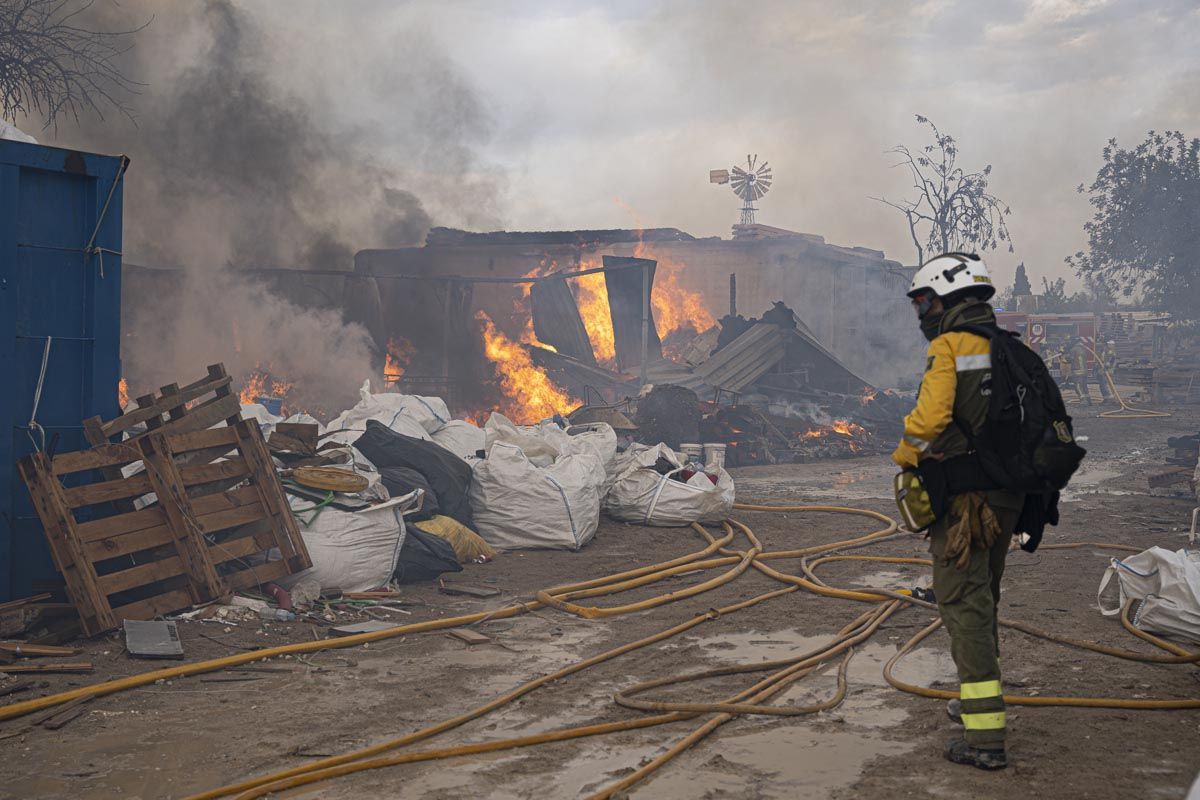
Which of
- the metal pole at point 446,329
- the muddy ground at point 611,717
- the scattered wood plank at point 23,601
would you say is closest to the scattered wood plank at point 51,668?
the muddy ground at point 611,717

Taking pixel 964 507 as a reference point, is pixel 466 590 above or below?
below

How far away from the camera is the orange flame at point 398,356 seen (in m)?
20.0

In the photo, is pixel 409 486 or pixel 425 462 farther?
pixel 425 462

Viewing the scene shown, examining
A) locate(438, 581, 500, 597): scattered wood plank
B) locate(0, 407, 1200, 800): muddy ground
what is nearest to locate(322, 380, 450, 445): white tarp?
locate(438, 581, 500, 597): scattered wood plank

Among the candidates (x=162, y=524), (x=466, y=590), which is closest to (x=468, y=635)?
(x=466, y=590)

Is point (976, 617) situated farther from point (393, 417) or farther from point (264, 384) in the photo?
point (264, 384)

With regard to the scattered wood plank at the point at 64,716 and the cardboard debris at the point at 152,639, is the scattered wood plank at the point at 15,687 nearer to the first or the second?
the scattered wood plank at the point at 64,716

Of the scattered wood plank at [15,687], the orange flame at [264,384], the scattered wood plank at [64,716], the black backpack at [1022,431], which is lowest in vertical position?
the scattered wood plank at [64,716]

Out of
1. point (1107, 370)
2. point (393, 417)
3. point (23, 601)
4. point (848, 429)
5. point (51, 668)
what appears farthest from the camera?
point (1107, 370)

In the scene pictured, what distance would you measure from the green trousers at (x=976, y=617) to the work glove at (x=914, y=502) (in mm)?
63

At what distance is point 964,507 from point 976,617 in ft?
1.32

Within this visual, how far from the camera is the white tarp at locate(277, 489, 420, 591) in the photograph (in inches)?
246

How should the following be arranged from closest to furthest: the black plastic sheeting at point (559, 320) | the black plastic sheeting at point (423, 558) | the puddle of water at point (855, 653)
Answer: the puddle of water at point (855, 653), the black plastic sheeting at point (423, 558), the black plastic sheeting at point (559, 320)

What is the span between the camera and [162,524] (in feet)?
18.6
